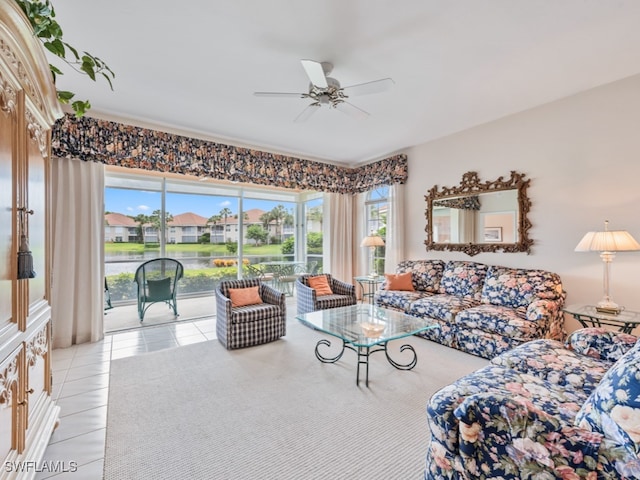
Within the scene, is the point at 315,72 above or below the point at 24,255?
above

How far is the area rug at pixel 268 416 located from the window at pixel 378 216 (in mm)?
2598

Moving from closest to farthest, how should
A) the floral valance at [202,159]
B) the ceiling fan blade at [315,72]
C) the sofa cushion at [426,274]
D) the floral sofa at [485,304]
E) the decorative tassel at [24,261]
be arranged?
the decorative tassel at [24,261]
the ceiling fan blade at [315,72]
the floral sofa at [485,304]
the floral valance at [202,159]
the sofa cushion at [426,274]

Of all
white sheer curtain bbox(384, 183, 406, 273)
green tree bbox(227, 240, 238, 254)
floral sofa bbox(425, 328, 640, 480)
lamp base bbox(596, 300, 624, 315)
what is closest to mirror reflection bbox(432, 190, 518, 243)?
white sheer curtain bbox(384, 183, 406, 273)

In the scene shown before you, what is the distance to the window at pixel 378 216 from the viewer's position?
18.3ft

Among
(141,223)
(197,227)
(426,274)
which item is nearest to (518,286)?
(426,274)

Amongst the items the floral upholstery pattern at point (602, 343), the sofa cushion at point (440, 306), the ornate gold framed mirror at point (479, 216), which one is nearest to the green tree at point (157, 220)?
the sofa cushion at point (440, 306)

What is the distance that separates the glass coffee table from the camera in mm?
2562

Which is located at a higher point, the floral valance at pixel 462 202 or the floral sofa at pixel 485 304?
the floral valance at pixel 462 202

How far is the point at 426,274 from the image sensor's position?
4473 mm

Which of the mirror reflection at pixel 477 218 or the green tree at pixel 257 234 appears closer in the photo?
the mirror reflection at pixel 477 218

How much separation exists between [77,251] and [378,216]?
4.65 meters

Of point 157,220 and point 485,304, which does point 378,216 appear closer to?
point 485,304

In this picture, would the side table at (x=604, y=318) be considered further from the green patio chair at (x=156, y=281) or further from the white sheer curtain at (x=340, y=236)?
the green patio chair at (x=156, y=281)

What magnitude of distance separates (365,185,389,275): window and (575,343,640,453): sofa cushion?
14.2ft
